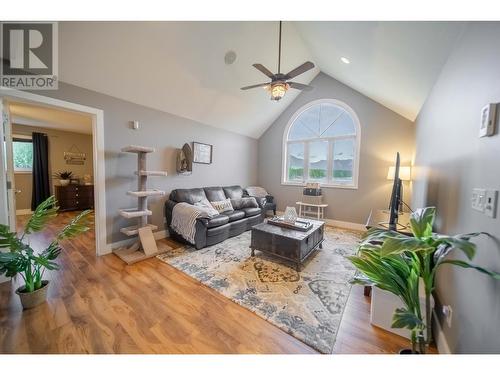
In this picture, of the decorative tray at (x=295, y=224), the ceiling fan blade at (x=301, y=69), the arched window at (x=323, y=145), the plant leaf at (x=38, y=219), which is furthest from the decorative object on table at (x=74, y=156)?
the ceiling fan blade at (x=301, y=69)

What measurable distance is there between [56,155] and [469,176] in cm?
814

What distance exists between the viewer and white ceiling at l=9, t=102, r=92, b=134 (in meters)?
3.67

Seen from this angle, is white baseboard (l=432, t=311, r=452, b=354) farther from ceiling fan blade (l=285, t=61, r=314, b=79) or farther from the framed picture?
the framed picture

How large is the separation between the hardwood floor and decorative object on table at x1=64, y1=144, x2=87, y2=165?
495 centimetres

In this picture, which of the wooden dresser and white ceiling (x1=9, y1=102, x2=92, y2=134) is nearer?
white ceiling (x1=9, y1=102, x2=92, y2=134)

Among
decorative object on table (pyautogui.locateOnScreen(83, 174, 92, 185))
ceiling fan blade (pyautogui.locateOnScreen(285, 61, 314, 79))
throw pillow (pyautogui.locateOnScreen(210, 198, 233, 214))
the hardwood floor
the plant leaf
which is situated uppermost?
ceiling fan blade (pyautogui.locateOnScreen(285, 61, 314, 79))

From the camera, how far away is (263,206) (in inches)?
182

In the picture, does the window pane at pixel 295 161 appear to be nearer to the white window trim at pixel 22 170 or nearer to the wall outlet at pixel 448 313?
the wall outlet at pixel 448 313

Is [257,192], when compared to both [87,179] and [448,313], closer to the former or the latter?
[448,313]

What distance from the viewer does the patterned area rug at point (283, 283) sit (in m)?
1.61

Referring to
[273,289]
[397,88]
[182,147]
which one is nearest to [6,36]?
[182,147]

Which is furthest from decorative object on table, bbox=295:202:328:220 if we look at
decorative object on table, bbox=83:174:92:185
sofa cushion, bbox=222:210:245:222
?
decorative object on table, bbox=83:174:92:185

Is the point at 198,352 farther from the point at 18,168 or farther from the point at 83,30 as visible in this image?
the point at 18,168

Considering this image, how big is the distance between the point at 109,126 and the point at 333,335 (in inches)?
143
